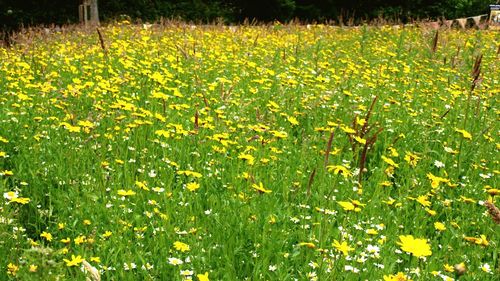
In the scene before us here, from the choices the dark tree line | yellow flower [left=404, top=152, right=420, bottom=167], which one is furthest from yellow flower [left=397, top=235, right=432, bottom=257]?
the dark tree line

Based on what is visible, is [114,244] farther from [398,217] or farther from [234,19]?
[234,19]

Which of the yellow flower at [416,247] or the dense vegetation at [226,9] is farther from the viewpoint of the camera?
the dense vegetation at [226,9]

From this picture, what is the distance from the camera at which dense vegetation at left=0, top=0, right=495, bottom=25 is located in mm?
14148

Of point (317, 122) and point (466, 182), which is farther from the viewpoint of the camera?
point (317, 122)

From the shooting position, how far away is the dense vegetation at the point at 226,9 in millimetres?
14148

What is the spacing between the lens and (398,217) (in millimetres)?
2711

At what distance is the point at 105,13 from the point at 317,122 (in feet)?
41.4

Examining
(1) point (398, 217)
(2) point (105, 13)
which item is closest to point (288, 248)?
(1) point (398, 217)

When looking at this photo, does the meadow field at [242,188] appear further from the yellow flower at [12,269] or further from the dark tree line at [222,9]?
the dark tree line at [222,9]

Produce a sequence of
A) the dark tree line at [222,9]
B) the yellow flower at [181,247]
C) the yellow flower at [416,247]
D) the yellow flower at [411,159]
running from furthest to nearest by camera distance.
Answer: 1. the dark tree line at [222,9]
2. the yellow flower at [411,159]
3. the yellow flower at [181,247]
4. the yellow flower at [416,247]

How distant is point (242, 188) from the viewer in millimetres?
2828

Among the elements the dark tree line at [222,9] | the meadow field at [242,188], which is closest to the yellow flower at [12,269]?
the meadow field at [242,188]

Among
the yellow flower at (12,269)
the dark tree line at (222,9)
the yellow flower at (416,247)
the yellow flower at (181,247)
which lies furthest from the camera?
the dark tree line at (222,9)

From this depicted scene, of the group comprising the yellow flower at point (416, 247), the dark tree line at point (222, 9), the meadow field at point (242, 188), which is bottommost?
the meadow field at point (242, 188)
